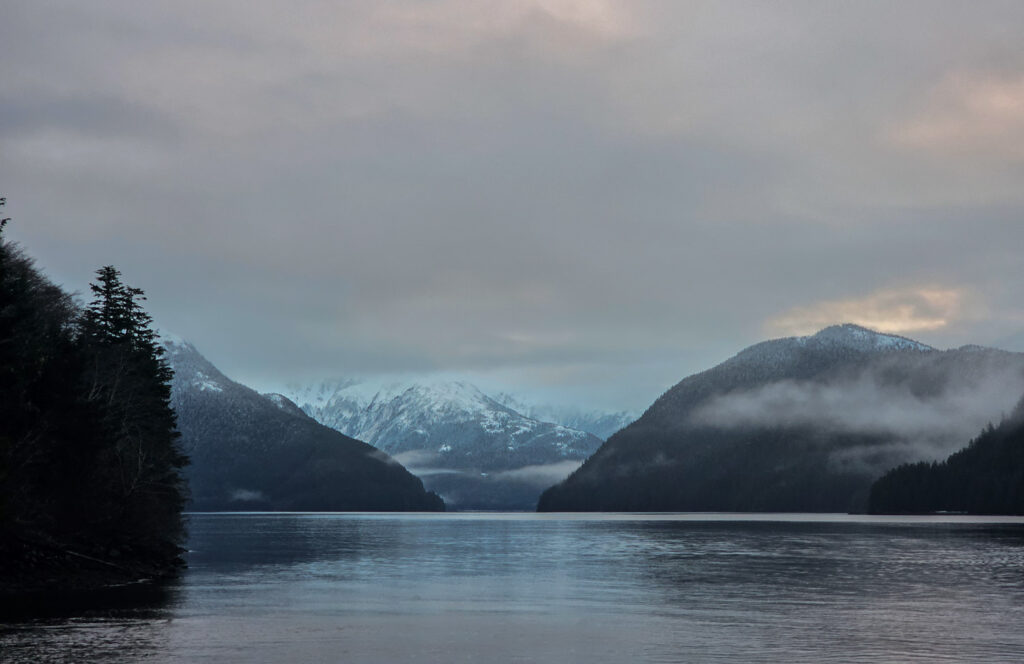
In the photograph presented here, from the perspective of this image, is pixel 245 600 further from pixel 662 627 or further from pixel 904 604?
pixel 904 604

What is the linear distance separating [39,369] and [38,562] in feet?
42.3

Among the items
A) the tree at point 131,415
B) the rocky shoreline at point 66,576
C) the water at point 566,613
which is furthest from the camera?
the tree at point 131,415

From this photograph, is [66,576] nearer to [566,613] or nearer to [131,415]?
Answer: [131,415]

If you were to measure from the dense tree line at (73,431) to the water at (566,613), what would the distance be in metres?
8.12

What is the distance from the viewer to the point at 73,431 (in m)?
79.1

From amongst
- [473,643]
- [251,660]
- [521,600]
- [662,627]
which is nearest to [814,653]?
[662,627]

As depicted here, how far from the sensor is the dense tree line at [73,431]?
70438 mm

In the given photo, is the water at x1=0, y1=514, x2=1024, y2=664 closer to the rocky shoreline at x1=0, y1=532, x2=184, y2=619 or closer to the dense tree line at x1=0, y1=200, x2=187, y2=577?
the rocky shoreline at x1=0, y1=532, x2=184, y2=619

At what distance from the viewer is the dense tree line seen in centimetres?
7044

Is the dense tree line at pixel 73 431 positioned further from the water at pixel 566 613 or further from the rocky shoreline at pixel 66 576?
the water at pixel 566 613

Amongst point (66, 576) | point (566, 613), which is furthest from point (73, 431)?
point (566, 613)

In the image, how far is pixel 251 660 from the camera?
45344 millimetres

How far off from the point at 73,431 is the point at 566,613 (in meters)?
37.9

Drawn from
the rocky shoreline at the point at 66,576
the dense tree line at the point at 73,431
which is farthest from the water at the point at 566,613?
the dense tree line at the point at 73,431
